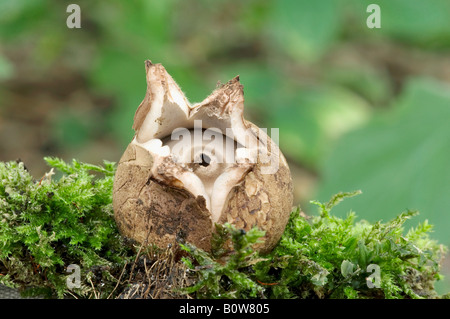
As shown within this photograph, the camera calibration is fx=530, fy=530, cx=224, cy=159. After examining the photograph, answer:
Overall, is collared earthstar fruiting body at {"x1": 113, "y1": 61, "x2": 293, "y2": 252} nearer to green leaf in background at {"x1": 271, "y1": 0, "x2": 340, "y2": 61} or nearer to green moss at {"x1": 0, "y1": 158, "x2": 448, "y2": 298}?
green moss at {"x1": 0, "y1": 158, "x2": 448, "y2": 298}

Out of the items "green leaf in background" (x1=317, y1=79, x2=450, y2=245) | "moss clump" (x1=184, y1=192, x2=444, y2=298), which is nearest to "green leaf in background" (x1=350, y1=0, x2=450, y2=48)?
"green leaf in background" (x1=317, y1=79, x2=450, y2=245)

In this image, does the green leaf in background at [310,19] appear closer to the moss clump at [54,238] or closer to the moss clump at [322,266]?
the moss clump at [322,266]

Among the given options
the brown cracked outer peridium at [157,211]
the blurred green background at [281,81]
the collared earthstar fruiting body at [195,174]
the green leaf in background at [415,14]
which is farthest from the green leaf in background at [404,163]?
the brown cracked outer peridium at [157,211]

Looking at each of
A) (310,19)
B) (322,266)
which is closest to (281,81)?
(310,19)

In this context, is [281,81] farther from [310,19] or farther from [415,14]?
[415,14]
